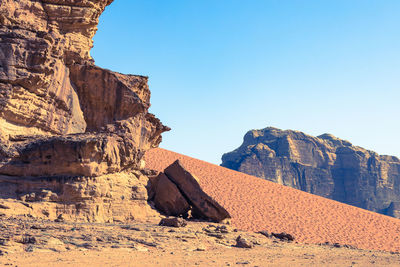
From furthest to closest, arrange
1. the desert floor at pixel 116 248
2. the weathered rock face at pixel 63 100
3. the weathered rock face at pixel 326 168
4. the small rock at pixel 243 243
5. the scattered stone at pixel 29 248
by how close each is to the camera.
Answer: the weathered rock face at pixel 326 168 → the weathered rock face at pixel 63 100 → the small rock at pixel 243 243 → the scattered stone at pixel 29 248 → the desert floor at pixel 116 248

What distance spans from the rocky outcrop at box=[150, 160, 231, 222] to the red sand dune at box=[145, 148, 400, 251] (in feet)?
23.4

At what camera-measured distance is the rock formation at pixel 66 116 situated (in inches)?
453

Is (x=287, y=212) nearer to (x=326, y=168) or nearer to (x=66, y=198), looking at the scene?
(x=66, y=198)

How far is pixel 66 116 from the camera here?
1448 cm

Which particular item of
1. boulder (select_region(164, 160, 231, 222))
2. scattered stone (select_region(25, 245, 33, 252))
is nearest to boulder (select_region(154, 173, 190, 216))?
boulder (select_region(164, 160, 231, 222))

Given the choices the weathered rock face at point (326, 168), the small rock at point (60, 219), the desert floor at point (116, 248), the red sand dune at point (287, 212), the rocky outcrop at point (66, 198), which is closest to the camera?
the desert floor at point (116, 248)

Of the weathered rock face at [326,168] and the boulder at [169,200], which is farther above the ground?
the weathered rock face at [326,168]

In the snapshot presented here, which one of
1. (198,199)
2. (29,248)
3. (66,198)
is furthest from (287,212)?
(29,248)

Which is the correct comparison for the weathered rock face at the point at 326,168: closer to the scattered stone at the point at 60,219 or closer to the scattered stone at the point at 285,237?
the scattered stone at the point at 285,237

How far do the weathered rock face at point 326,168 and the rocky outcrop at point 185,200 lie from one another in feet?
178

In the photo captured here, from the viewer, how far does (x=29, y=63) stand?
12531 mm

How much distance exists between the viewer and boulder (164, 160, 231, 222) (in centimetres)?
1533

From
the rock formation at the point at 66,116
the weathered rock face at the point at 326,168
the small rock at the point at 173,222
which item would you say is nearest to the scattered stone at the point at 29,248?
the rock formation at the point at 66,116

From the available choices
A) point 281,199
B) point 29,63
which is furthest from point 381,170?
point 29,63
